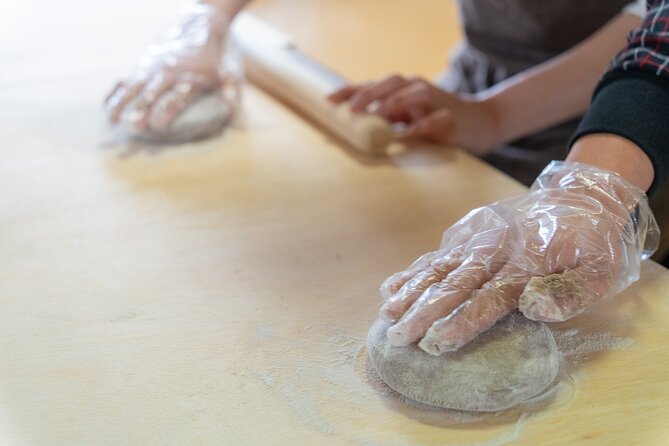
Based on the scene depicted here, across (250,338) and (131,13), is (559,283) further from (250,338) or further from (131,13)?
(131,13)

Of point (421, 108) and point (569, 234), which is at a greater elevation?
point (569, 234)

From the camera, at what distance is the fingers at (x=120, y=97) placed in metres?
1.15

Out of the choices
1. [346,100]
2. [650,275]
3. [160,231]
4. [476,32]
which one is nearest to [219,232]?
[160,231]

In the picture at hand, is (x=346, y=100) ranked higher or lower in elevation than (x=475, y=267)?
lower

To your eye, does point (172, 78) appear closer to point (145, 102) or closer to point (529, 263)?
point (145, 102)

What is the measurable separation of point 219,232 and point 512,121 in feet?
1.74

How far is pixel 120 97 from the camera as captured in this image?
1161mm

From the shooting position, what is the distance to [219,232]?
91 cm

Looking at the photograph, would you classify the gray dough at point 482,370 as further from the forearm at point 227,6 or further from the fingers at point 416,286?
the forearm at point 227,6

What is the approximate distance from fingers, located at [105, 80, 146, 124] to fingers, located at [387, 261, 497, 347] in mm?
658

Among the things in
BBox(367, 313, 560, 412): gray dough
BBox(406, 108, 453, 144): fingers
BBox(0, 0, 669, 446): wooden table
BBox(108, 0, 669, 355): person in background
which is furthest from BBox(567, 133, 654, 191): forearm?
BBox(406, 108, 453, 144): fingers

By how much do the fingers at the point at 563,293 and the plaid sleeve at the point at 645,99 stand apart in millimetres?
157

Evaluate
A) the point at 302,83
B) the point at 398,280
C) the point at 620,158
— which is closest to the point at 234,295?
the point at 398,280

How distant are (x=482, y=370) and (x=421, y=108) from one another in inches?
23.2
